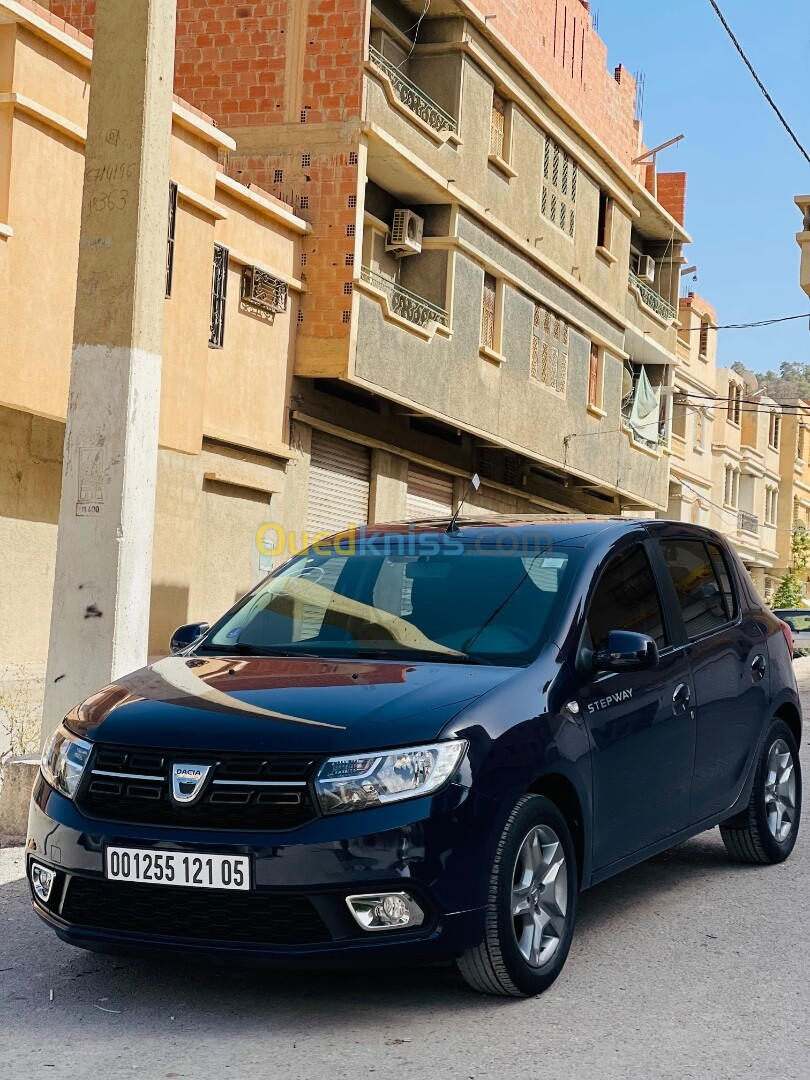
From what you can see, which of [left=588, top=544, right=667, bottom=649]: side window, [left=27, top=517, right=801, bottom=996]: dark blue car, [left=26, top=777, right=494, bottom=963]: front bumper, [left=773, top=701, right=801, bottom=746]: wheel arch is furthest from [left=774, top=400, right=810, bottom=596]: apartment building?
[left=26, top=777, right=494, bottom=963]: front bumper

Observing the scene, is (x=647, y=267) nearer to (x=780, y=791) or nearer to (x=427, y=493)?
(x=427, y=493)

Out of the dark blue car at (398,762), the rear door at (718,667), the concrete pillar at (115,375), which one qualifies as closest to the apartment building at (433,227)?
the concrete pillar at (115,375)

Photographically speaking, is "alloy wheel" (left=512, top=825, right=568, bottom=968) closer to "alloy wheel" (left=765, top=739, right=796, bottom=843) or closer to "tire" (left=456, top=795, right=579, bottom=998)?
"tire" (left=456, top=795, right=579, bottom=998)

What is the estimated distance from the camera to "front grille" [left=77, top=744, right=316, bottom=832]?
14.4 feet

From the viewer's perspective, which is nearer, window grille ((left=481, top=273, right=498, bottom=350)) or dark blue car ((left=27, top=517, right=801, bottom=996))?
dark blue car ((left=27, top=517, right=801, bottom=996))

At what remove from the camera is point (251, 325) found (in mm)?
16797

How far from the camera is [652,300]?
31172mm

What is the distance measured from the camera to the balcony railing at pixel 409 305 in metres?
19.2

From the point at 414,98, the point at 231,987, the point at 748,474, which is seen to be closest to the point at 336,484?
the point at 414,98

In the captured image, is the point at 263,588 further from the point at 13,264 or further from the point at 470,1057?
→ the point at 13,264

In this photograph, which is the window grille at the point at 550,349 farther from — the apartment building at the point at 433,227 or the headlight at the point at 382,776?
the headlight at the point at 382,776

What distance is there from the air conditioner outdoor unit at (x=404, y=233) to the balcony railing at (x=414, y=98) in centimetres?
123

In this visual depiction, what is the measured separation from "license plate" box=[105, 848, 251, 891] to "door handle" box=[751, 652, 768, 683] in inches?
137

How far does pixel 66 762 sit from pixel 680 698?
2.63 meters
